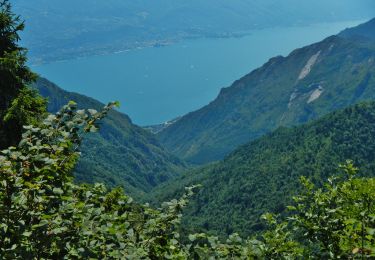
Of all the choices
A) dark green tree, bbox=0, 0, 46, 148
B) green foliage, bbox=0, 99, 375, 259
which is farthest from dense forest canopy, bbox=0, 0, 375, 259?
dark green tree, bbox=0, 0, 46, 148

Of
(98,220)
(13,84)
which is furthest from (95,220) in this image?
(13,84)

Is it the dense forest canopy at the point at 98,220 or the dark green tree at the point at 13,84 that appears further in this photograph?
the dark green tree at the point at 13,84

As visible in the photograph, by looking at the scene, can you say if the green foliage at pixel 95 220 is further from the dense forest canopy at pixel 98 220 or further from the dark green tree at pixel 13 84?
the dark green tree at pixel 13 84

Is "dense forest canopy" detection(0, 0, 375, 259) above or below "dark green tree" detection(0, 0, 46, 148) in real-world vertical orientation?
below

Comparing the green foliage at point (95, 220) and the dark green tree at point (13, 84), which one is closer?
the green foliage at point (95, 220)

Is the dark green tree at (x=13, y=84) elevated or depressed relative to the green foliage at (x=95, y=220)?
elevated

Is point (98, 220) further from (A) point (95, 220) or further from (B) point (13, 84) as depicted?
(B) point (13, 84)

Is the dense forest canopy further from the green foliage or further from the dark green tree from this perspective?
the dark green tree

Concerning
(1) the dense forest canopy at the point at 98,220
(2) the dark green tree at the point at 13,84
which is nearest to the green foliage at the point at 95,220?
(1) the dense forest canopy at the point at 98,220

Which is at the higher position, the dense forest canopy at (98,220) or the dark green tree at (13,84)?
the dark green tree at (13,84)
